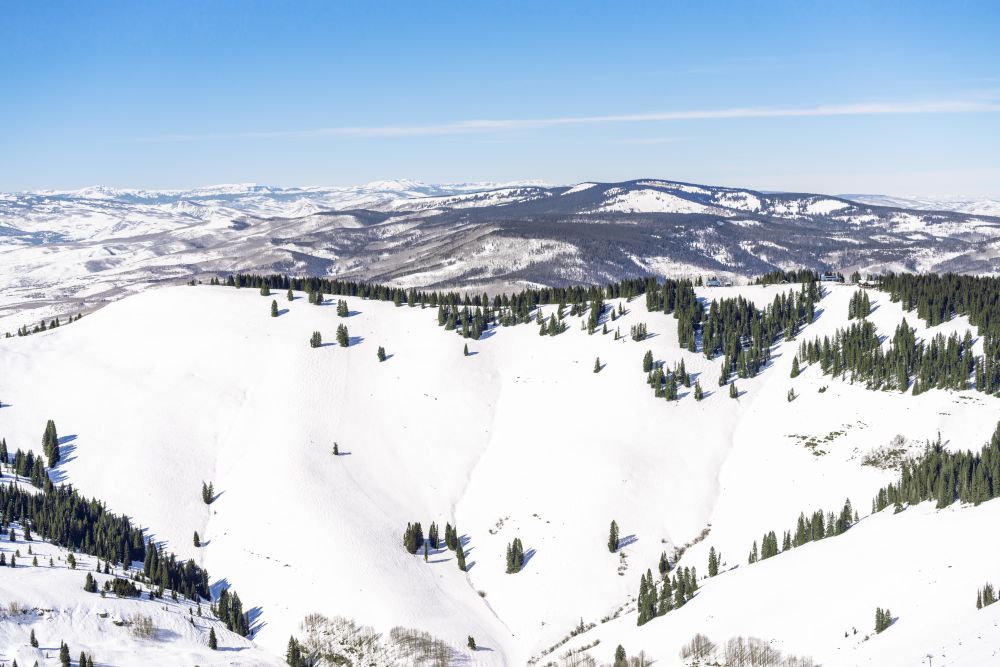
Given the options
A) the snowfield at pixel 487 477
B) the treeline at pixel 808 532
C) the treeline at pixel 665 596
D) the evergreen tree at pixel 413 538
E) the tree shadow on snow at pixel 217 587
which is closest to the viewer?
the snowfield at pixel 487 477

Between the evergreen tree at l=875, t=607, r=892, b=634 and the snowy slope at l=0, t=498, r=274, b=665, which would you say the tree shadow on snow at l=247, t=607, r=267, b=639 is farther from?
the evergreen tree at l=875, t=607, r=892, b=634

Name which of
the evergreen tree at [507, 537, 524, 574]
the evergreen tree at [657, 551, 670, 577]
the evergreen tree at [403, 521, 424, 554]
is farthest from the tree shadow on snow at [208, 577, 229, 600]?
the evergreen tree at [657, 551, 670, 577]

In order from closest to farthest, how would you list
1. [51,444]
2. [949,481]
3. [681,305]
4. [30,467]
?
[949,481]
[30,467]
[51,444]
[681,305]

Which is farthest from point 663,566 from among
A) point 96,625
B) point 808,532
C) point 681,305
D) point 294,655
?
point 681,305

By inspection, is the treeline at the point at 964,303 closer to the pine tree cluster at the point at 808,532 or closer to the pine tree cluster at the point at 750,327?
the pine tree cluster at the point at 750,327

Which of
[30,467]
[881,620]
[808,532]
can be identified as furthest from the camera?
[30,467]

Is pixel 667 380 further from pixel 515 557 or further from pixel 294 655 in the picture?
pixel 294 655

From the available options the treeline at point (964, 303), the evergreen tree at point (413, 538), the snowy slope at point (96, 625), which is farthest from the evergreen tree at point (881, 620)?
the treeline at point (964, 303)
